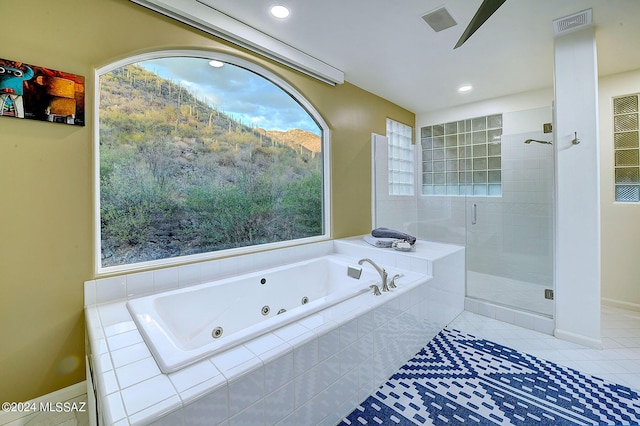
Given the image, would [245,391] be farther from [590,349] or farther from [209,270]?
[590,349]

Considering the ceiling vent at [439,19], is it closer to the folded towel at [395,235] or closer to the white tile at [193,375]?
the folded towel at [395,235]

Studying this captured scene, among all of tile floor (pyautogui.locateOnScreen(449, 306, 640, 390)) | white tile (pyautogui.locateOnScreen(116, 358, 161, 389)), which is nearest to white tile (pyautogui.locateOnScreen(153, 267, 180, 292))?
white tile (pyautogui.locateOnScreen(116, 358, 161, 389))

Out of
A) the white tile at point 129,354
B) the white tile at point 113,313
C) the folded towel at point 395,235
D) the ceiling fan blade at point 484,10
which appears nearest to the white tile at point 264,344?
the white tile at point 129,354

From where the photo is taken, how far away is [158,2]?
1783 mm

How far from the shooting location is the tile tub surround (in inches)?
37.7

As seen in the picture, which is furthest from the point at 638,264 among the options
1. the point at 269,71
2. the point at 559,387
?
the point at 269,71

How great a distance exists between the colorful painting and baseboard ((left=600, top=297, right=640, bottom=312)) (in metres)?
4.98

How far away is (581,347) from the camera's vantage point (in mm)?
2195

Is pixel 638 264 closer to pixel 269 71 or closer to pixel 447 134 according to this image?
pixel 447 134

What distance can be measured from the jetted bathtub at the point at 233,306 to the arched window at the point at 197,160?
357 millimetres

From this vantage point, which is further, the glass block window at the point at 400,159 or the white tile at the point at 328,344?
the glass block window at the point at 400,159

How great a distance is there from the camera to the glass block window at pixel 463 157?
11.5 ft

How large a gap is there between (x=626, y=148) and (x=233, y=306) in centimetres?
420

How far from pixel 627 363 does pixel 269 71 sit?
3.64 metres
